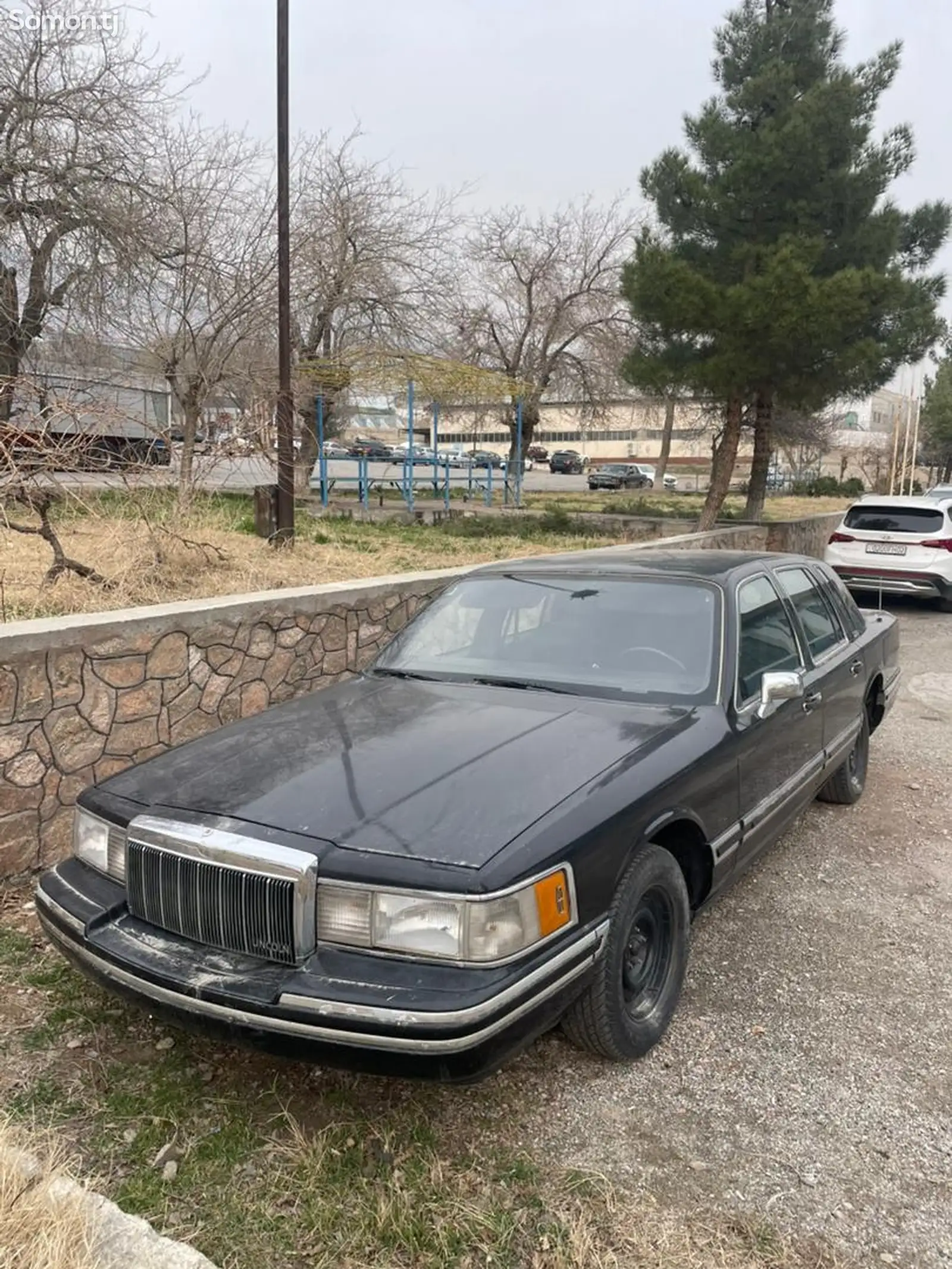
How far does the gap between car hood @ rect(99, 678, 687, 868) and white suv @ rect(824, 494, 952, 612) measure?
9827 millimetres

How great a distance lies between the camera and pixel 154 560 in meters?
7.09

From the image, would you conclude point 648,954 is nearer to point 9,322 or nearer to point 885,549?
point 885,549

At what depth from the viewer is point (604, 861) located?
8.38 ft

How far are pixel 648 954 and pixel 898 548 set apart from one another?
10357 millimetres

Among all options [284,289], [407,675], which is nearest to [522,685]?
[407,675]

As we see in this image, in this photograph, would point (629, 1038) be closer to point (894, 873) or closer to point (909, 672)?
point (894, 873)

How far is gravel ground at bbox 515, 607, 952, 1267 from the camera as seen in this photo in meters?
2.39

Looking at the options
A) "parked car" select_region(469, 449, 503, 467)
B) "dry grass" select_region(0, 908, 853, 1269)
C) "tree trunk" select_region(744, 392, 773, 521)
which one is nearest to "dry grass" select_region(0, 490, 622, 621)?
"dry grass" select_region(0, 908, 853, 1269)

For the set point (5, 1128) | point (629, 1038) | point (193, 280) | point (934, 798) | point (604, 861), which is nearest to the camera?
point (5, 1128)

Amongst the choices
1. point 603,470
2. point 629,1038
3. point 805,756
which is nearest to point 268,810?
point 629,1038

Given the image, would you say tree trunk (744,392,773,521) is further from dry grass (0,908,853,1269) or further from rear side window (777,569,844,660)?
dry grass (0,908,853,1269)

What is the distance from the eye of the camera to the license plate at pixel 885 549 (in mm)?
11891

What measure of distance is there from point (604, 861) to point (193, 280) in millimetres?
15652

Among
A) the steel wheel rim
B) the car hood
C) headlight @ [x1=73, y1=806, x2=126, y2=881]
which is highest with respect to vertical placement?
the car hood
